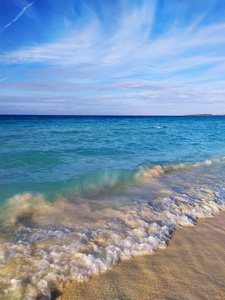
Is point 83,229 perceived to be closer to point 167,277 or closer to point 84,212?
point 84,212

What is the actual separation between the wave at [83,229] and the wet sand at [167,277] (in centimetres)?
14

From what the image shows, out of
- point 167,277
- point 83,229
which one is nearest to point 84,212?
point 83,229

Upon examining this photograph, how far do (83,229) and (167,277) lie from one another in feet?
5.16

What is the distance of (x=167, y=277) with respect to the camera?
8.33 ft

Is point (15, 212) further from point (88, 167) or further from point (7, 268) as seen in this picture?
point (88, 167)

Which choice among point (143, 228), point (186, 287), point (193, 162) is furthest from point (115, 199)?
point (193, 162)

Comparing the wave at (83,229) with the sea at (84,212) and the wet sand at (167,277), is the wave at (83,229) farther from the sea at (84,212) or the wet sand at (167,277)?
the wet sand at (167,277)

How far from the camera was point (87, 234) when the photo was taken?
3373 millimetres

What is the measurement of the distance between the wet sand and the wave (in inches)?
5.5

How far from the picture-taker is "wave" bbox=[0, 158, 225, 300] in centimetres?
252

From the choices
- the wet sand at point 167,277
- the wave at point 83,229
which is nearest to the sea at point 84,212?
the wave at point 83,229

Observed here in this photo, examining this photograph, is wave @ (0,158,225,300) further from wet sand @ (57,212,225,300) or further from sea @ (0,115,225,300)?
wet sand @ (57,212,225,300)

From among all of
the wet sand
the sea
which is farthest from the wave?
the wet sand

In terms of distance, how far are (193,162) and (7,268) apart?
842 cm
